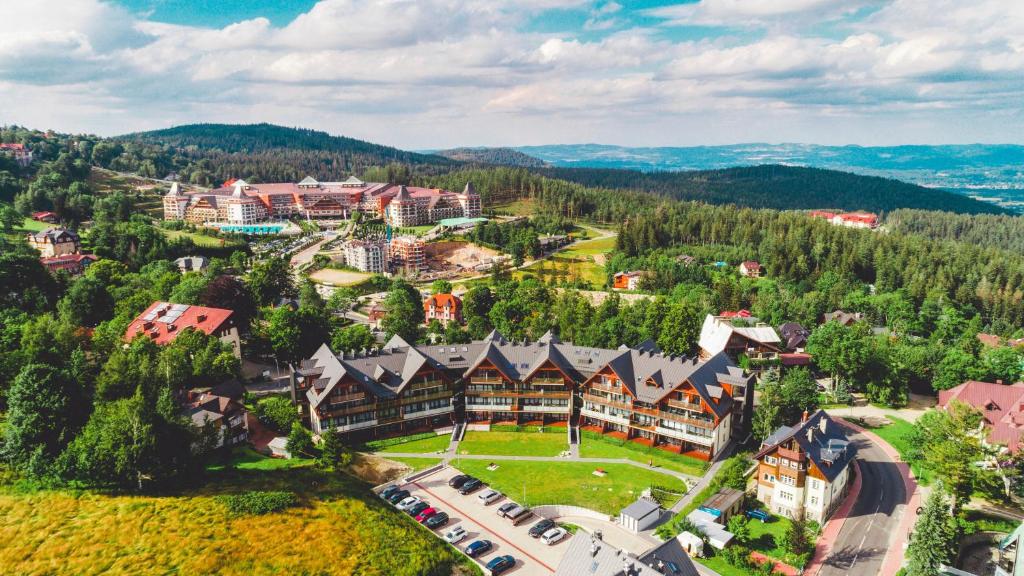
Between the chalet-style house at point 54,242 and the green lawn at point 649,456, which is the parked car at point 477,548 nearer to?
the green lawn at point 649,456

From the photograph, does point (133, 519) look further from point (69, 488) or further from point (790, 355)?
point (790, 355)

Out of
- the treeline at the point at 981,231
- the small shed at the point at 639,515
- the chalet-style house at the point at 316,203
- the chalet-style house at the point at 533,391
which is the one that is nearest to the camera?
the small shed at the point at 639,515

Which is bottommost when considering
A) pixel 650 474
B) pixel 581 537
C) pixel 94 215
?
pixel 650 474

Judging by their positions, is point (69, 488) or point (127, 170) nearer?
point (69, 488)

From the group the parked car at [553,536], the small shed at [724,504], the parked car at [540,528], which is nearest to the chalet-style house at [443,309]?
the parked car at [540,528]

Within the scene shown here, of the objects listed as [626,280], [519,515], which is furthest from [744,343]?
[519,515]

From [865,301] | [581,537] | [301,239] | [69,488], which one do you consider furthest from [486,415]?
[301,239]

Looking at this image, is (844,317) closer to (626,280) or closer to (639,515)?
(626,280)
